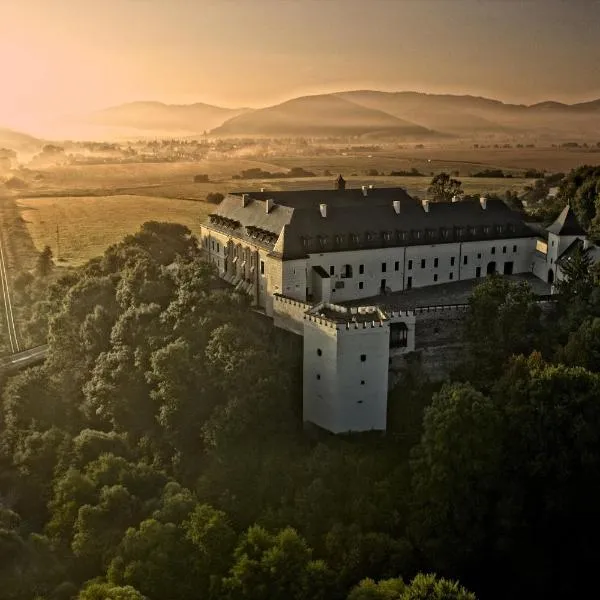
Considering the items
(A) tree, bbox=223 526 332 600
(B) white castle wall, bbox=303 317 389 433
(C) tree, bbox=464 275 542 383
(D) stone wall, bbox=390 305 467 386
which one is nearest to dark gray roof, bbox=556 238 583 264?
(C) tree, bbox=464 275 542 383

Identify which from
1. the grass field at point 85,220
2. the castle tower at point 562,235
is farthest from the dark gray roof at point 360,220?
the grass field at point 85,220

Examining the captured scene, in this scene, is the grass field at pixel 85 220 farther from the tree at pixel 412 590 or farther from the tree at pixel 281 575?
the tree at pixel 412 590

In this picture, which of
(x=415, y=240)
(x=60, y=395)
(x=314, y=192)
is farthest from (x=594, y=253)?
(x=60, y=395)

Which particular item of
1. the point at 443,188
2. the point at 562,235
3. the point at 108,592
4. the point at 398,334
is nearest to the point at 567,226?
the point at 562,235

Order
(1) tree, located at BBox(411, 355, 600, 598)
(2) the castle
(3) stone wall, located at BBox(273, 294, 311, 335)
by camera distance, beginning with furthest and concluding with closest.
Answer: (3) stone wall, located at BBox(273, 294, 311, 335) → (2) the castle → (1) tree, located at BBox(411, 355, 600, 598)

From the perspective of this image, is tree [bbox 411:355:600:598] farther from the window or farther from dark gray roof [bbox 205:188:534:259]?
dark gray roof [bbox 205:188:534:259]

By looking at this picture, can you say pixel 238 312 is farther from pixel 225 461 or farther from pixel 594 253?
pixel 594 253
